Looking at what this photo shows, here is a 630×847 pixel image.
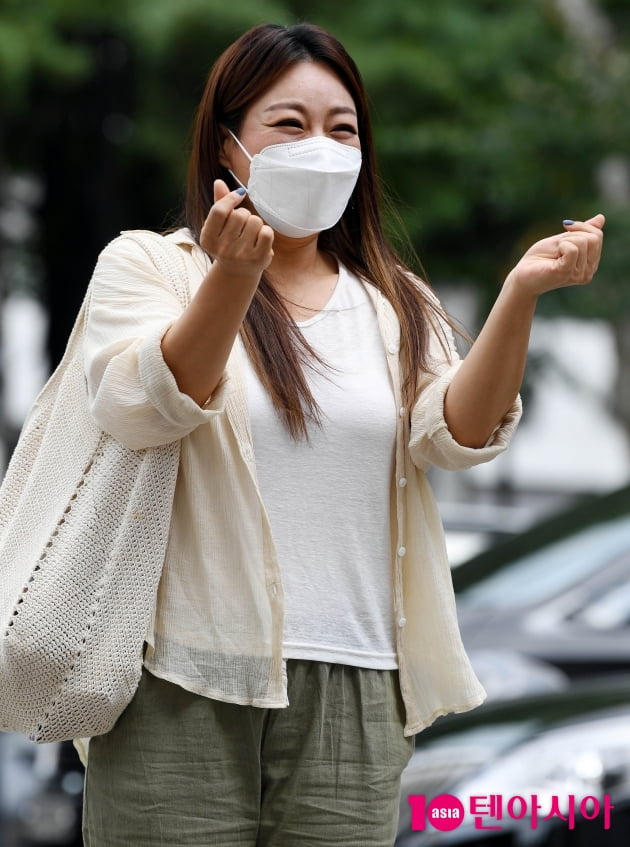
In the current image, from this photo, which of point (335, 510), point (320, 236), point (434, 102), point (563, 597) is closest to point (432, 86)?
point (434, 102)

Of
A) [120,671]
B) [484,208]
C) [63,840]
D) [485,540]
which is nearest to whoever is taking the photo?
[120,671]

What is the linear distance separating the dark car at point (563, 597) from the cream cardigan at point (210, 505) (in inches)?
82.1

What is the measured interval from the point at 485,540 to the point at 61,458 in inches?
156

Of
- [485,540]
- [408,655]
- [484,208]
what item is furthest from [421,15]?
[408,655]

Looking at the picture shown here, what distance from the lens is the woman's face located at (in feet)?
7.86

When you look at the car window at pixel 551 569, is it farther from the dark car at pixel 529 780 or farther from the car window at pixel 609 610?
the dark car at pixel 529 780

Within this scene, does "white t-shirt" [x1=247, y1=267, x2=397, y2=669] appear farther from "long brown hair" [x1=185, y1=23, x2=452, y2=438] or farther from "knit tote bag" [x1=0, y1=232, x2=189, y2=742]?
"knit tote bag" [x1=0, y1=232, x2=189, y2=742]

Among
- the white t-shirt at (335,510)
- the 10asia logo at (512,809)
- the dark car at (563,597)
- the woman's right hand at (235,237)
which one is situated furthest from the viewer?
the dark car at (563,597)

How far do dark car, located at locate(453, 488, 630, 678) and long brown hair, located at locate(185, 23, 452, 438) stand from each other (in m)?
2.03

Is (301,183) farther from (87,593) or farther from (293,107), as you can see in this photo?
(87,593)

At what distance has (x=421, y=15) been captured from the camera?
32.1ft

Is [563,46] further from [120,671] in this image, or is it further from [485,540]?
[120,671]

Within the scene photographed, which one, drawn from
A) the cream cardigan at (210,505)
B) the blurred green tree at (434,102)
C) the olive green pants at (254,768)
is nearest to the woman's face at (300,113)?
the cream cardigan at (210,505)

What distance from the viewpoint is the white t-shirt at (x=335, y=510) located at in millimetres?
2311
